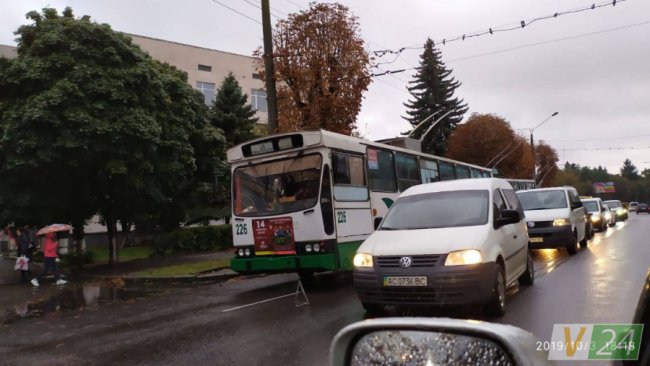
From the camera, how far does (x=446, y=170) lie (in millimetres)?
17859

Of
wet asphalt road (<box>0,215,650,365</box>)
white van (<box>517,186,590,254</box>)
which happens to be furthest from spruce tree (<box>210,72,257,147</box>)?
wet asphalt road (<box>0,215,650,365</box>)

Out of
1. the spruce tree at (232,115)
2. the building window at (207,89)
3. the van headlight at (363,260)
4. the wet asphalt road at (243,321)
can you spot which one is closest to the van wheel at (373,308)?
the wet asphalt road at (243,321)

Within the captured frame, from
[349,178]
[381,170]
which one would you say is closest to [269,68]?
[381,170]

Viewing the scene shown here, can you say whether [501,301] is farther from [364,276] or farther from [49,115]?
[49,115]

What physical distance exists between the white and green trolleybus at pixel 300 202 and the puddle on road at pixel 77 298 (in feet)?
10.5

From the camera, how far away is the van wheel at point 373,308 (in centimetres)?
730

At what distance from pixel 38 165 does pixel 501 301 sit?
14035 millimetres

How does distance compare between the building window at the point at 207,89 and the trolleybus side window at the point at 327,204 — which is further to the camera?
the building window at the point at 207,89

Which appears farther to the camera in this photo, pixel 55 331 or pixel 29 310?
pixel 29 310

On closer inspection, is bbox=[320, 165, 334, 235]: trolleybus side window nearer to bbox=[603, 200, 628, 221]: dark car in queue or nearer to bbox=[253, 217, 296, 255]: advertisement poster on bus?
bbox=[253, 217, 296, 255]: advertisement poster on bus

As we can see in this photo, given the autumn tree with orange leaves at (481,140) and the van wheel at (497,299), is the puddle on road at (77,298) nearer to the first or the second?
the van wheel at (497,299)

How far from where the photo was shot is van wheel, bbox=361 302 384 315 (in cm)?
730

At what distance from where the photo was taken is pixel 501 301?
712 centimetres

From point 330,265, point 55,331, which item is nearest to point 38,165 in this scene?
point 55,331
